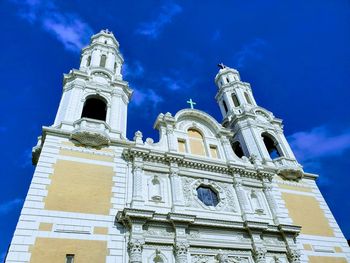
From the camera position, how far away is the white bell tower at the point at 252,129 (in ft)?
78.6

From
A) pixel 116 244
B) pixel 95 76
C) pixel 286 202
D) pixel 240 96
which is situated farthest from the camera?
pixel 240 96

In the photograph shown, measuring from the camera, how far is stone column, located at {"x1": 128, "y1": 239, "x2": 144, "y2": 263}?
13727 mm

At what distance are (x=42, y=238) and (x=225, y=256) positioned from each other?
30.7ft

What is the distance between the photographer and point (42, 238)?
43.1 feet

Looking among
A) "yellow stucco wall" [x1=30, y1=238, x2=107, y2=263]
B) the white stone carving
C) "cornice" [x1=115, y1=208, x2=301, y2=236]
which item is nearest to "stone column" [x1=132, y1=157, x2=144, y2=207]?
"cornice" [x1=115, y1=208, x2=301, y2=236]

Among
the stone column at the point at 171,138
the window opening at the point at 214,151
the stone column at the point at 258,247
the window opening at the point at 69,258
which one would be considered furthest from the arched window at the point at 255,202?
the window opening at the point at 69,258

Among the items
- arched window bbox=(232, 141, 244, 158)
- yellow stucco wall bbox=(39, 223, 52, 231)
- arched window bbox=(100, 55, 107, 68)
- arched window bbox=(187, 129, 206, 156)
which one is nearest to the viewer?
yellow stucco wall bbox=(39, 223, 52, 231)

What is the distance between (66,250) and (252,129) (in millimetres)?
18722

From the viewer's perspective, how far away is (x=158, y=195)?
1734cm

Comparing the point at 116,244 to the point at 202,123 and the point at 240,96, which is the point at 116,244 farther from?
the point at 240,96

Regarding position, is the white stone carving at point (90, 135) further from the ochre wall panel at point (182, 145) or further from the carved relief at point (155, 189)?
the ochre wall panel at point (182, 145)

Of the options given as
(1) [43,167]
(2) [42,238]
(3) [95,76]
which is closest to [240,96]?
(3) [95,76]

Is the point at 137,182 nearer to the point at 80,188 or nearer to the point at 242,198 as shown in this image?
the point at 80,188

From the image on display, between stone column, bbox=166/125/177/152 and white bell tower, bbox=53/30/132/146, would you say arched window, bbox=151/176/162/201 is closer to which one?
stone column, bbox=166/125/177/152
